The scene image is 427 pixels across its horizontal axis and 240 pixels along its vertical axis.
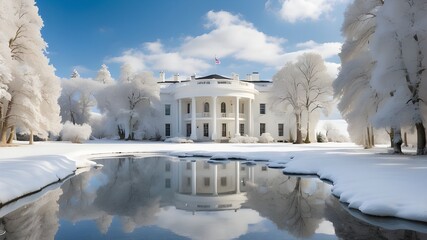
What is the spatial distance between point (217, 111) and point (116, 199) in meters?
36.4

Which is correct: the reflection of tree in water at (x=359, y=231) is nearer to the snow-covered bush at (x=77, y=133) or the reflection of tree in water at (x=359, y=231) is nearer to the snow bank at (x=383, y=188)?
the snow bank at (x=383, y=188)

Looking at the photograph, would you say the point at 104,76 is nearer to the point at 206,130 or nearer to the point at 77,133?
the point at 77,133

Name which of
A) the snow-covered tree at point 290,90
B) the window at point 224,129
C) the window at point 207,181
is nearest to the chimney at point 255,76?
the window at point 224,129

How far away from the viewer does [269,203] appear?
32.7 ft

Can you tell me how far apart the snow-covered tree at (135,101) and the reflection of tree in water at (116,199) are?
3036 centimetres

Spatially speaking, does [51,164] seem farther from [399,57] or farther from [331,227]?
[399,57]

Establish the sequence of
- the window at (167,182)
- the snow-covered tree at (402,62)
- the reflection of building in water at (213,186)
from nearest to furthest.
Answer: the reflection of building in water at (213,186), the window at (167,182), the snow-covered tree at (402,62)

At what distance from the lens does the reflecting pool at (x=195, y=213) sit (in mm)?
6930

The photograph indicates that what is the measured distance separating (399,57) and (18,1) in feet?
106

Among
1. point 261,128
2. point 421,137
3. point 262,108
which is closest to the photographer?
point 421,137

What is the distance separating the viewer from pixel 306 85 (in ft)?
129

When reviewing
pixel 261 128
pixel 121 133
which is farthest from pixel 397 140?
pixel 121 133

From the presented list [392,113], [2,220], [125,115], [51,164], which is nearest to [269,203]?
[2,220]

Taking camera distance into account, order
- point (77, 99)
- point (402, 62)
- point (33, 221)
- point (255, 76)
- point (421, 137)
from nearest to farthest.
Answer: point (33, 221) → point (402, 62) → point (421, 137) → point (77, 99) → point (255, 76)
